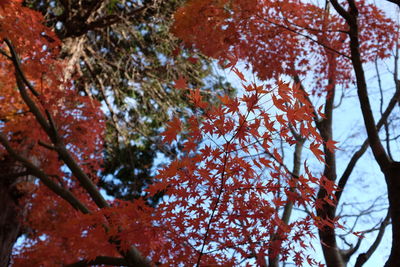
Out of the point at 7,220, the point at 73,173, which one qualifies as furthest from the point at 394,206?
the point at 7,220

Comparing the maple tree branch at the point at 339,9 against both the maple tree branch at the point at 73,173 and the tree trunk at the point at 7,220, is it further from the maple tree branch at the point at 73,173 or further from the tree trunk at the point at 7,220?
the tree trunk at the point at 7,220

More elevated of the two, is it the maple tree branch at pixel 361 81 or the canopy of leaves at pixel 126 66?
the canopy of leaves at pixel 126 66

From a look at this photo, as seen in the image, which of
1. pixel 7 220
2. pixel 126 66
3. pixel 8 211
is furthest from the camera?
pixel 126 66

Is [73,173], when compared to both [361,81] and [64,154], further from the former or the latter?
[361,81]

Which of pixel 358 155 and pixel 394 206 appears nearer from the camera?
pixel 394 206

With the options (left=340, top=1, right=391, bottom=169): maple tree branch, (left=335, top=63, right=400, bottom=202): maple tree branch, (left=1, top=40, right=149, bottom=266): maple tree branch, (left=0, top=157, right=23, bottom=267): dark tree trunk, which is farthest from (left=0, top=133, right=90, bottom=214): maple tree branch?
(left=340, top=1, right=391, bottom=169): maple tree branch

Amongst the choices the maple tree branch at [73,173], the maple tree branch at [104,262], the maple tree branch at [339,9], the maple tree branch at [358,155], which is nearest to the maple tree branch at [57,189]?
the maple tree branch at [73,173]

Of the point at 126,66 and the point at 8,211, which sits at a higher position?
the point at 126,66

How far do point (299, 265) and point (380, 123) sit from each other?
2741mm

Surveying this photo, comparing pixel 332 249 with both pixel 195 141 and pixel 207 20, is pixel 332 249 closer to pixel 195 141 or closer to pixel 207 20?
pixel 195 141

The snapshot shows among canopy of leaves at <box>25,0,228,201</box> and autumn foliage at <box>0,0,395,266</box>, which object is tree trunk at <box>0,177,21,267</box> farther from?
canopy of leaves at <box>25,0,228,201</box>

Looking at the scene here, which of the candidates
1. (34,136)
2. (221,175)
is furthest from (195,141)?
(34,136)

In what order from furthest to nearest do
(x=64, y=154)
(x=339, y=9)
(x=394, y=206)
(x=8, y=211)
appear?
(x=8, y=211), (x=64, y=154), (x=339, y=9), (x=394, y=206)

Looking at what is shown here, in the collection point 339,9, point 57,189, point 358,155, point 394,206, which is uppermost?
point 339,9
